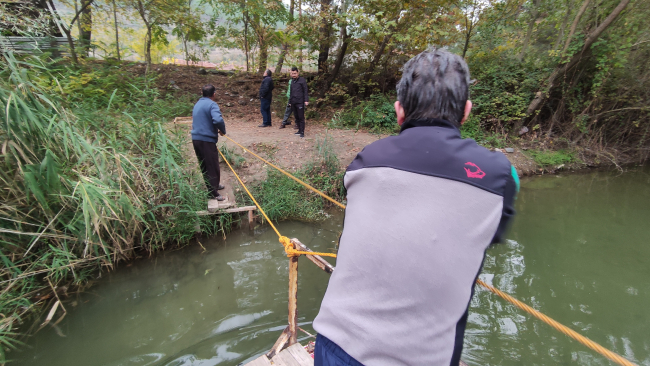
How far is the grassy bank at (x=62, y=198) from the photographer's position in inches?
106

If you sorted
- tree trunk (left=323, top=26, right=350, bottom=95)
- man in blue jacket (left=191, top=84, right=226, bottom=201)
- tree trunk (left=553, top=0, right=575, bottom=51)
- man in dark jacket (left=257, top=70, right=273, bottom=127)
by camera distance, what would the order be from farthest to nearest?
tree trunk (left=323, top=26, right=350, bottom=95) → tree trunk (left=553, top=0, right=575, bottom=51) → man in dark jacket (left=257, top=70, right=273, bottom=127) → man in blue jacket (left=191, top=84, right=226, bottom=201)

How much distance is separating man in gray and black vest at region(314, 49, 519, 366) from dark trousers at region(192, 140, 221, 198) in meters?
3.76

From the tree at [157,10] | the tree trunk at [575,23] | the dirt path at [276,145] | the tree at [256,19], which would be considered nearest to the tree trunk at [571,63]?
the tree trunk at [575,23]

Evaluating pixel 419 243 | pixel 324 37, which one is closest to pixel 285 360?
pixel 419 243

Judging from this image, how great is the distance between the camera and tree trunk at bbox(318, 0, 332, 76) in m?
7.82

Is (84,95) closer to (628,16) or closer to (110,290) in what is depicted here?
(110,290)

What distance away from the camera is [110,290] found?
11.1 feet

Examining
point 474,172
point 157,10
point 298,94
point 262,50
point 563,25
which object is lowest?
point 474,172

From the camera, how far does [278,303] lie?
3354 mm

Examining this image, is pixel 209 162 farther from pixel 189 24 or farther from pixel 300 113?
pixel 189 24

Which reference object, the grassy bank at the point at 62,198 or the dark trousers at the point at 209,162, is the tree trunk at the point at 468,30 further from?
the grassy bank at the point at 62,198

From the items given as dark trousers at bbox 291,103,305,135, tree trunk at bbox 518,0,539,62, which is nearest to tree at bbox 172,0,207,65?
dark trousers at bbox 291,103,305,135

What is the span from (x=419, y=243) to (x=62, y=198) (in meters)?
3.59

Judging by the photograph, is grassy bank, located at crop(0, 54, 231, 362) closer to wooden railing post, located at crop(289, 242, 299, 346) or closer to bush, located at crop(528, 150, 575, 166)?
wooden railing post, located at crop(289, 242, 299, 346)
